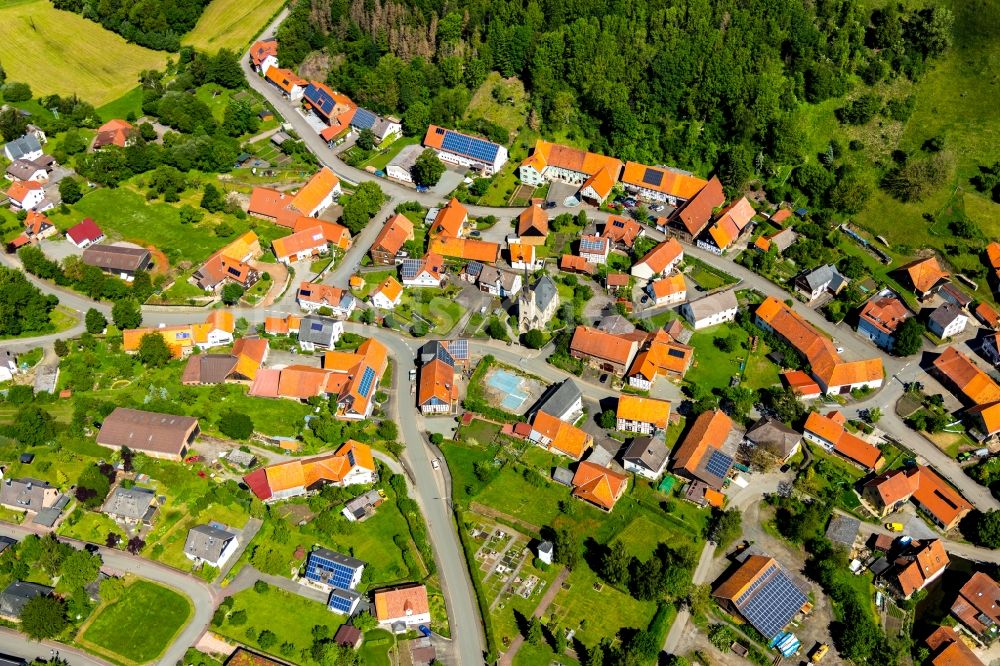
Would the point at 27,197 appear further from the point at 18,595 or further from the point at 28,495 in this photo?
the point at 18,595

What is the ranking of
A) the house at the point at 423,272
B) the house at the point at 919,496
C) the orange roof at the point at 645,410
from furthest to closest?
the house at the point at 423,272 → the orange roof at the point at 645,410 → the house at the point at 919,496

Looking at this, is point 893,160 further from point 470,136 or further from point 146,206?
point 146,206

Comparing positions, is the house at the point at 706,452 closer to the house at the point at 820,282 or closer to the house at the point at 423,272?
the house at the point at 820,282

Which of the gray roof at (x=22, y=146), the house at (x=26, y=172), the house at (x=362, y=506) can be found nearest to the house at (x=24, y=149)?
the gray roof at (x=22, y=146)

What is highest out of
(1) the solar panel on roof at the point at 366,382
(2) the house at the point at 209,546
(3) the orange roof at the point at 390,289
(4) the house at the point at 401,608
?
(3) the orange roof at the point at 390,289

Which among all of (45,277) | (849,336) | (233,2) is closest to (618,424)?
(849,336)

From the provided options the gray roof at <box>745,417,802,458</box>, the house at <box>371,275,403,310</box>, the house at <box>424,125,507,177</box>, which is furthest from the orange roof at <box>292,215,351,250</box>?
the gray roof at <box>745,417,802,458</box>
